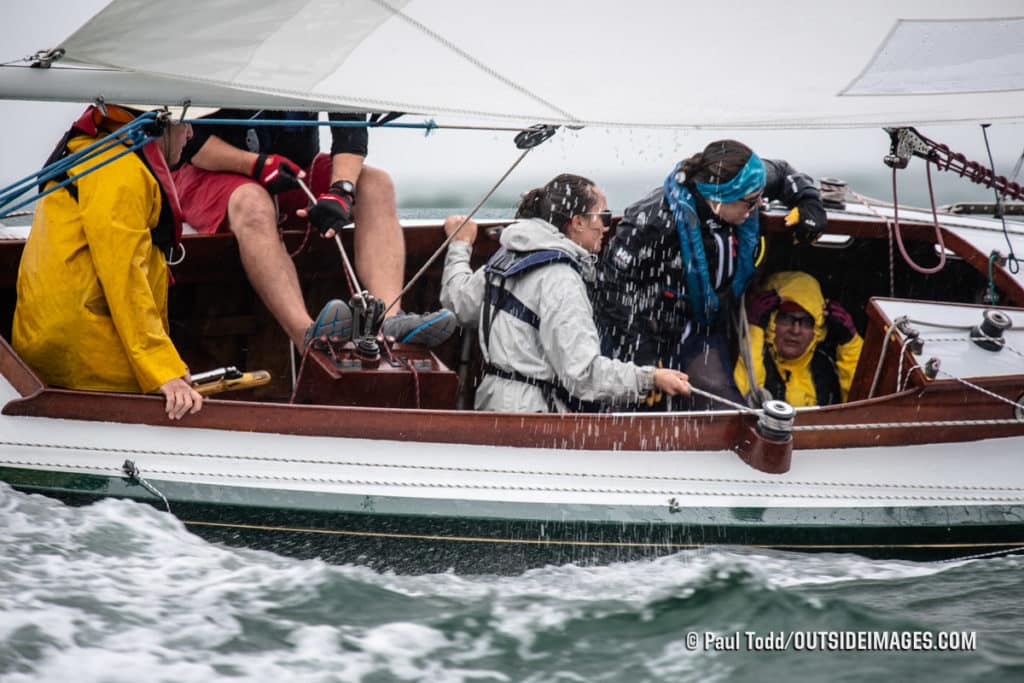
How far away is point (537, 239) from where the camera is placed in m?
2.87

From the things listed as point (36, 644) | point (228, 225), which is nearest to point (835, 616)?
point (36, 644)

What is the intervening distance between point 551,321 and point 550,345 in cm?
7

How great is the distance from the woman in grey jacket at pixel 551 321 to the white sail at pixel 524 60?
407 millimetres

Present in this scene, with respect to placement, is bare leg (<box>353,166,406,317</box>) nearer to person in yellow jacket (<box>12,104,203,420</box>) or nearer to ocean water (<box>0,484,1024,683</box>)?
person in yellow jacket (<box>12,104,203,420</box>)

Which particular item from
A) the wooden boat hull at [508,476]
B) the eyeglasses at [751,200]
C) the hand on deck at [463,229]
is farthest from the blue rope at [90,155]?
the eyeglasses at [751,200]

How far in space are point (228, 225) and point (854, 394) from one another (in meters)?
2.11

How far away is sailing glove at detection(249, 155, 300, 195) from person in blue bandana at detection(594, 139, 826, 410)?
1.02 m

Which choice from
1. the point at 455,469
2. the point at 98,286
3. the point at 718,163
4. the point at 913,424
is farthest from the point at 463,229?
the point at 913,424

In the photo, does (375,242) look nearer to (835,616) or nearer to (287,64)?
(287,64)

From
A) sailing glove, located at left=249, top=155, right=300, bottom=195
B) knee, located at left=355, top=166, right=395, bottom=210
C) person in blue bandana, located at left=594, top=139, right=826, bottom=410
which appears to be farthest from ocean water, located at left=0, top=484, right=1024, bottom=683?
knee, located at left=355, top=166, right=395, bottom=210

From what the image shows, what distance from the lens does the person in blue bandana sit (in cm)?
314

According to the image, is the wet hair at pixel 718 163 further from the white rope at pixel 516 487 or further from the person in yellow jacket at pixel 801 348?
the white rope at pixel 516 487

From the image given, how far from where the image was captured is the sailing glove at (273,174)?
3.37 meters

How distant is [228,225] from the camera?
3645 mm
